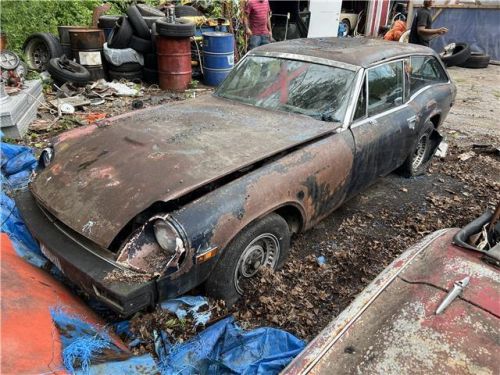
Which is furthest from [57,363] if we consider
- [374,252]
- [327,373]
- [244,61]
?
[244,61]

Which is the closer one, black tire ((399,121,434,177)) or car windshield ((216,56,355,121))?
car windshield ((216,56,355,121))

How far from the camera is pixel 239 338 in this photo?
246 centimetres

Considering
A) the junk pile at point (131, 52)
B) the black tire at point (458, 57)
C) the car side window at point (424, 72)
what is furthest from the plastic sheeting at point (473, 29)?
the car side window at point (424, 72)

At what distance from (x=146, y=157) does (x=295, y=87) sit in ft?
5.54

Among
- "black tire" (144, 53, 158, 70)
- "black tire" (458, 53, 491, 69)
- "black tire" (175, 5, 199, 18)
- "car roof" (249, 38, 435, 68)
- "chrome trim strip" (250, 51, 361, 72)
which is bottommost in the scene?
"black tire" (458, 53, 491, 69)

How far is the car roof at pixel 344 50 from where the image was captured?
146 inches

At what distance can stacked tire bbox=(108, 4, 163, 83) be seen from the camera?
7969mm

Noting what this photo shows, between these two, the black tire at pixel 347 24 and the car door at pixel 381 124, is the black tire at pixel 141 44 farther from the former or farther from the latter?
the black tire at pixel 347 24

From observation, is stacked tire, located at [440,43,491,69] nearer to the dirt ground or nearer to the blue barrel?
the dirt ground

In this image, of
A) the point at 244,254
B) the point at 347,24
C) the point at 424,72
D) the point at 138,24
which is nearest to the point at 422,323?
the point at 244,254

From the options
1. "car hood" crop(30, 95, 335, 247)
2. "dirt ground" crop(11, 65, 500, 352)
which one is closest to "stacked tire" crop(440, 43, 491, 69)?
"dirt ground" crop(11, 65, 500, 352)

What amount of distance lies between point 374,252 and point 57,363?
278cm

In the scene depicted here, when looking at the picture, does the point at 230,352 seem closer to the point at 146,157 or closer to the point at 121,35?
the point at 146,157

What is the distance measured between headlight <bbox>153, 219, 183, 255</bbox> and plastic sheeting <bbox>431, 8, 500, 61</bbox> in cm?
1434
